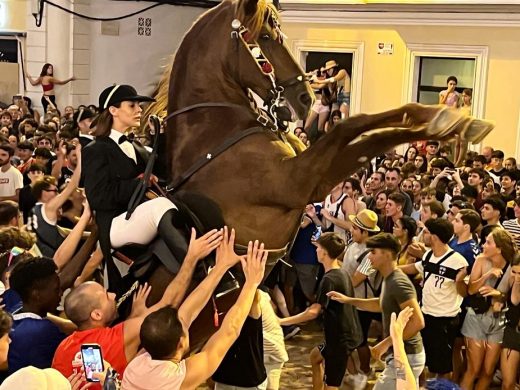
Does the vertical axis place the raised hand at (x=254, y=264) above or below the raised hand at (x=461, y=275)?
above

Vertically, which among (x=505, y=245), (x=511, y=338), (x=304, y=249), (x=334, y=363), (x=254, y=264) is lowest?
(x=334, y=363)

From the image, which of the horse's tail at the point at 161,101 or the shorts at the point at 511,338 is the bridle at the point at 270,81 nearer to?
Result: the horse's tail at the point at 161,101

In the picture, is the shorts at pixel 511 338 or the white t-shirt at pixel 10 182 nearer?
the shorts at pixel 511 338

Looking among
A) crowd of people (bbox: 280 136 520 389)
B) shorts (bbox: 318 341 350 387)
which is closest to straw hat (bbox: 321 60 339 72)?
crowd of people (bbox: 280 136 520 389)

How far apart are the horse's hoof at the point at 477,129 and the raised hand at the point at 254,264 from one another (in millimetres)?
1122

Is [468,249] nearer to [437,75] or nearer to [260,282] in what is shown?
[260,282]

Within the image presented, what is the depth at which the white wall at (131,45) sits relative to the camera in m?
18.0

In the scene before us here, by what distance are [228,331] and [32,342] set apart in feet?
2.81

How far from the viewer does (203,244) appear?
13.9 ft

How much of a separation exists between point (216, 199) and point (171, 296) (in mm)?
605

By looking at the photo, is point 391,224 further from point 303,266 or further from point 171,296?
point 171,296

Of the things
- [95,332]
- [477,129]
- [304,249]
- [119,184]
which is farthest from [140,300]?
[304,249]

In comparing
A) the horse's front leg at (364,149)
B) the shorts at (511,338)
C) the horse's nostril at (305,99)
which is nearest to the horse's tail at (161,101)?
the horse's nostril at (305,99)

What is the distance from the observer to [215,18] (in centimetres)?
463
